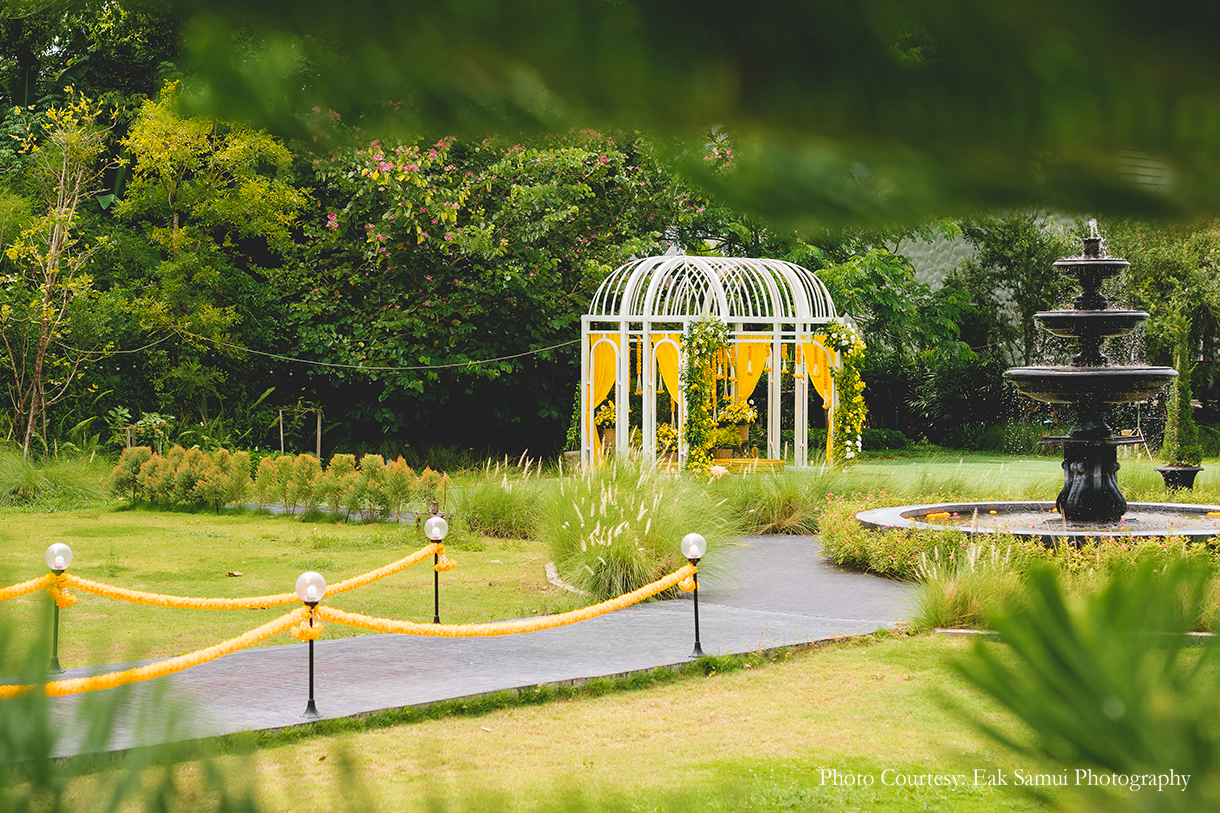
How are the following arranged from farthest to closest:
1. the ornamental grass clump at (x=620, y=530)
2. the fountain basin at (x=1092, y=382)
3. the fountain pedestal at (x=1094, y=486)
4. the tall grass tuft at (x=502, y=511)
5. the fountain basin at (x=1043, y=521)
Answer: the tall grass tuft at (x=502, y=511) → the fountain pedestal at (x=1094, y=486) → the fountain basin at (x=1092, y=382) → the fountain basin at (x=1043, y=521) → the ornamental grass clump at (x=620, y=530)

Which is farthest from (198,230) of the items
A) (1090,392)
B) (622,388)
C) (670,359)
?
(1090,392)

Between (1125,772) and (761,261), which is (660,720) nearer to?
(1125,772)

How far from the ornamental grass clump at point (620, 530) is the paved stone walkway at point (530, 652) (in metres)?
0.39

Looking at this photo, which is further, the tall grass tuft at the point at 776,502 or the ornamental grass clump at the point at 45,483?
the ornamental grass clump at the point at 45,483

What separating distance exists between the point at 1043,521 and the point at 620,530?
14.2 feet

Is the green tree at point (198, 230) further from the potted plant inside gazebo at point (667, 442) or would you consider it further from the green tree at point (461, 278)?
the potted plant inside gazebo at point (667, 442)

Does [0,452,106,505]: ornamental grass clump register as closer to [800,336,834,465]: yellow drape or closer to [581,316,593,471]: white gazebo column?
[581,316,593,471]: white gazebo column

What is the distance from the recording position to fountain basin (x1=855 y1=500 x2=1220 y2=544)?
8.33m

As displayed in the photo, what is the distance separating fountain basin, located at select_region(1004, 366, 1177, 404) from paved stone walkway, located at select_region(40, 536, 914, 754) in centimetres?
227

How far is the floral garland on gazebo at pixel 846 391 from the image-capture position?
14.4 meters

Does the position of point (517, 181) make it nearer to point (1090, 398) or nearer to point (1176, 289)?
point (1090, 398)

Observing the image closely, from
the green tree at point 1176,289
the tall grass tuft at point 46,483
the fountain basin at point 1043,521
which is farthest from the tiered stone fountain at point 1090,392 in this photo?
the green tree at point 1176,289

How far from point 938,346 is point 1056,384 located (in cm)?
1455

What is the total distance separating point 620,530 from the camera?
26.8 feet
